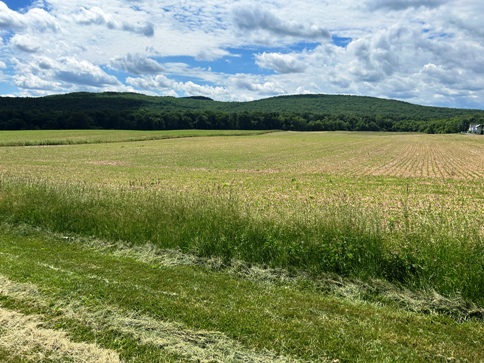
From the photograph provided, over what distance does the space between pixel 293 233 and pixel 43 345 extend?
4.81m

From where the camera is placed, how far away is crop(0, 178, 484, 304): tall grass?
Answer: 634cm

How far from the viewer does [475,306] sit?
5.62 meters

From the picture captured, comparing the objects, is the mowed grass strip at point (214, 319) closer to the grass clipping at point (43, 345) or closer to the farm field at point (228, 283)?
the farm field at point (228, 283)

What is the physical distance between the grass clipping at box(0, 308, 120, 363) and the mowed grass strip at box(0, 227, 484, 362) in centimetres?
12

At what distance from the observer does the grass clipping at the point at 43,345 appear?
4.26 m

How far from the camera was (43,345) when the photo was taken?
14.7 ft

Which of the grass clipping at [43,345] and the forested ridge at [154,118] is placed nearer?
the grass clipping at [43,345]

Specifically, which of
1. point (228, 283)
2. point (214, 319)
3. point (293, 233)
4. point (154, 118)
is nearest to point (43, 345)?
point (214, 319)

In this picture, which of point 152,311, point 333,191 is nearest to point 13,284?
point 152,311

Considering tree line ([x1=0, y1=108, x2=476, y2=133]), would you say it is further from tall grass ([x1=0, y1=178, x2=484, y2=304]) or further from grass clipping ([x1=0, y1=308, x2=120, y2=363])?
grass clipping ([x1=0, y1=308, x2=120, y2=363])

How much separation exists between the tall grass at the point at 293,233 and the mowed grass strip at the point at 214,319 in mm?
879

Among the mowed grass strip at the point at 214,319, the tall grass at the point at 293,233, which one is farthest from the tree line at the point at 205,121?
the mowed grass strip at the point at 214,319

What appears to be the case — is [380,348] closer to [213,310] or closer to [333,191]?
[213,310]

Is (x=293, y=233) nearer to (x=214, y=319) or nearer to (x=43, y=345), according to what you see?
(x=214, y=319)
